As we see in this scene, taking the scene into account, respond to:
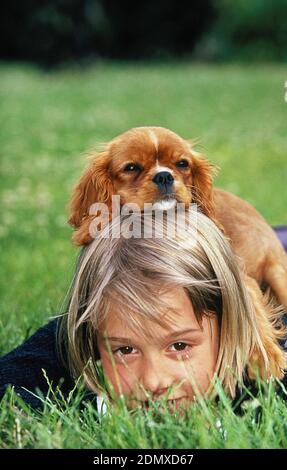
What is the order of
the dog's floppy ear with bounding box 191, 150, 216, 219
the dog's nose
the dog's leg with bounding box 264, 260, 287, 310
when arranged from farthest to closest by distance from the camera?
1. the dog's leg with bounding box 264, 260, 287, 310
2. the dog's floppy ear with bounding box 191, 150, 216, 219
3. the dog's nose

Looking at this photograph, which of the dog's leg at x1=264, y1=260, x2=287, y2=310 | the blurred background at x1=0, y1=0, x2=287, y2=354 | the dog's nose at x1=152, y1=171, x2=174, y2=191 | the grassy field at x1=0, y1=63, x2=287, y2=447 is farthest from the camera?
the blurred background at x1=0, y1=0, x2=287, y2=354

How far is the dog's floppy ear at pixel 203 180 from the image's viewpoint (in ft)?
8.91

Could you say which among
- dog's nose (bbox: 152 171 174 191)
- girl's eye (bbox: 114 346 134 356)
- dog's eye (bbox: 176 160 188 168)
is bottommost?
girl's eye (bbox: 114 346 134 356)

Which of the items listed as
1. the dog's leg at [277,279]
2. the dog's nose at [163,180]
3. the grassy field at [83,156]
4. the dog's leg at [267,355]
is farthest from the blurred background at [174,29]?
the dog's leg at [267,355]

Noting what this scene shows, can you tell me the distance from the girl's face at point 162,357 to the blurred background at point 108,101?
25.9 inches

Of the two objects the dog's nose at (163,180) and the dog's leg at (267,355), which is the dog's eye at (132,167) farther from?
the dog's leg at (267,355)

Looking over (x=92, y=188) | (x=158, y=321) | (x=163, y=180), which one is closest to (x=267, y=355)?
(x=158, y=321)

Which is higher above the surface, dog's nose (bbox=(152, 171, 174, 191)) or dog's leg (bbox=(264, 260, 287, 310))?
dog's nose (bbox=(152, 171, 174, 191))

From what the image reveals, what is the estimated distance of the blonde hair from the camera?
2.05 meters

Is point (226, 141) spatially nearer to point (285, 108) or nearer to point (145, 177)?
point (285, 108)

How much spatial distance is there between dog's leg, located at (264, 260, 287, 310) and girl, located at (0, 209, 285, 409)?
0.73 m

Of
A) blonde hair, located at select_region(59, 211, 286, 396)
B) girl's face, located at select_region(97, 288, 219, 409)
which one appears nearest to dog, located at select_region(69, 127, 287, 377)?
blonde hair, located at select_region(59, 211, 286, 396)

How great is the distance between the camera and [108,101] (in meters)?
14.3
